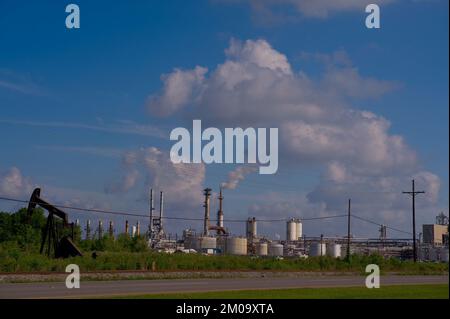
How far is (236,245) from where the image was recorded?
9469 centimetres

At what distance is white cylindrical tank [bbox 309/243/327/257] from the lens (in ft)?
314

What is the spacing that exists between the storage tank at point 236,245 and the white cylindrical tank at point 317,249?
10307 millimetres

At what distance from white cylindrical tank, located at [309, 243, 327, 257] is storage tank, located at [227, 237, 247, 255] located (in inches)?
406

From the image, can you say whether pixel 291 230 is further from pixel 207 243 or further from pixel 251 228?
pixel 207 243

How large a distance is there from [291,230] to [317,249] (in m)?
19.8

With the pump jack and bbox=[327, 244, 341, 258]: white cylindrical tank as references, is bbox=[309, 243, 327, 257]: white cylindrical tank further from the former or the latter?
the pump jack

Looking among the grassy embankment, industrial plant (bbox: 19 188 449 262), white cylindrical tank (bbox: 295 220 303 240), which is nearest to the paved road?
the grassy embankment

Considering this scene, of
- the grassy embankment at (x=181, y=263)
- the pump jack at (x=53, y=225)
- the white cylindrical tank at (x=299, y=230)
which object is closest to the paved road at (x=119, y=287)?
the grassy embankment at (x=181, y=263)

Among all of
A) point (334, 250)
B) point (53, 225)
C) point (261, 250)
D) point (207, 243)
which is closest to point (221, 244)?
point (207, 243)

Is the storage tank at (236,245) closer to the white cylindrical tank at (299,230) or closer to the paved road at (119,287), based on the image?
the white cylindrical tank at (299,230)

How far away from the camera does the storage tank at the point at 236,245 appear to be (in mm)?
94062

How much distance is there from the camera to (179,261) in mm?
47906
